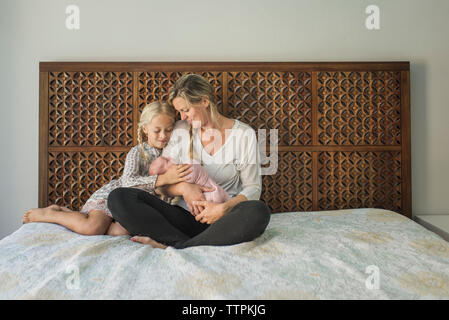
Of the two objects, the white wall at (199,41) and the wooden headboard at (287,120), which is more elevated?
the white wall at (199,41)

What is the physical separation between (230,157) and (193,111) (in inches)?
13.1

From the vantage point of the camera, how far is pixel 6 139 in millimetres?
2143

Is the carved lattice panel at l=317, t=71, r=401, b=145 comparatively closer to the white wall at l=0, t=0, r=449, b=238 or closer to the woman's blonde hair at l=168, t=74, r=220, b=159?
the white wall at l=0, t=0, r=449, b=238

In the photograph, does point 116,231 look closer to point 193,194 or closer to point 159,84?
point 193,194

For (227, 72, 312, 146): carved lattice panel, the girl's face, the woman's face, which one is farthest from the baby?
(227, 72, 312, 146): carved lattice panel

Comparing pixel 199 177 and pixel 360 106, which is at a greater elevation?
pixel 360 106

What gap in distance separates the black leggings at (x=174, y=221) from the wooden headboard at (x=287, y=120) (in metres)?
0.75


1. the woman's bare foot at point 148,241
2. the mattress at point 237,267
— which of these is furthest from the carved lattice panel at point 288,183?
the woman's bare foot at point 148,241

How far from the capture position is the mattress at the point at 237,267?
92cm

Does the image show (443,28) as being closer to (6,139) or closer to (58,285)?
(58,285)

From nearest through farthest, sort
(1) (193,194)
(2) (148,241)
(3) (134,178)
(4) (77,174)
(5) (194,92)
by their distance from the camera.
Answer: (2) (148,241), (1) (193,194), (3) (134,178), (5) (194,92), (4) (77,174)

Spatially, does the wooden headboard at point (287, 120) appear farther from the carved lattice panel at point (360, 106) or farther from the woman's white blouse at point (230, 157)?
the woman's white blouse at point (230, 157)

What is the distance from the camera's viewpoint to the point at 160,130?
1.78 meters

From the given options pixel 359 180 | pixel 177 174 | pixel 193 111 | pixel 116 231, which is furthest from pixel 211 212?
pixel 359 180
